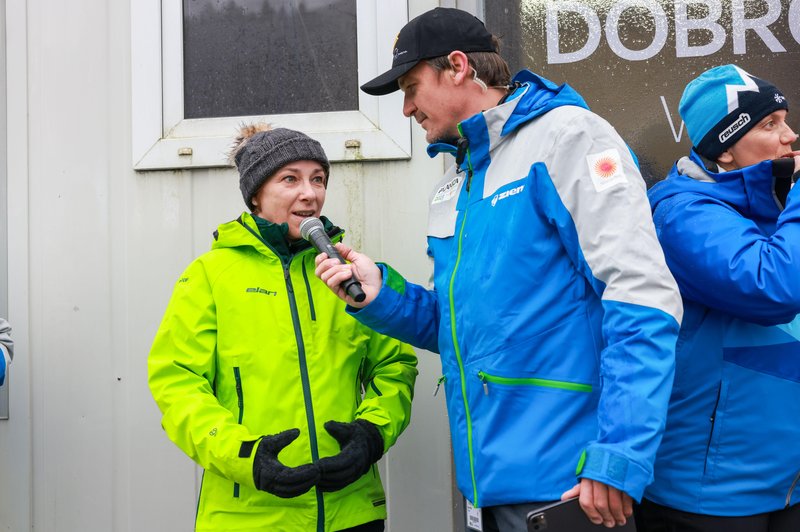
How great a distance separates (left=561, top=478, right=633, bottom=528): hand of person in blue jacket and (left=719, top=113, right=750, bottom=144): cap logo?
0.93m

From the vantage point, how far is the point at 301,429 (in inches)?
91.2

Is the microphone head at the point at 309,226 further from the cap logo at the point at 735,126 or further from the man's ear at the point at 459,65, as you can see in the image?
the cap logo at the point at 735,126

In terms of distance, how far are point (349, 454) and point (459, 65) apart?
106 cm

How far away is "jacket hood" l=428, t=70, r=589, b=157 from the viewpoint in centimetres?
199

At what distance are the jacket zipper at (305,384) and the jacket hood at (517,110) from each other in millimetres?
734

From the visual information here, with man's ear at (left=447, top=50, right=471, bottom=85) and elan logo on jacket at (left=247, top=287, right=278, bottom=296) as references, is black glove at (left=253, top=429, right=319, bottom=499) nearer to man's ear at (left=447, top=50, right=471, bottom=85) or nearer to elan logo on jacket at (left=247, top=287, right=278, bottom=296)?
elan logo on jacket at (left=247, top=287, right=278, bottom=296)

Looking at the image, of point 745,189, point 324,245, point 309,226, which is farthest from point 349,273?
point 745,189

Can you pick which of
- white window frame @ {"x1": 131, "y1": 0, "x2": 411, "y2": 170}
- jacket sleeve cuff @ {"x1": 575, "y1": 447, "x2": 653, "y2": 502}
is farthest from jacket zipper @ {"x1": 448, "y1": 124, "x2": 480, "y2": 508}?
white window frame @ {"x1": 131, "y1": 0, "x2": 411, "y2": 170}

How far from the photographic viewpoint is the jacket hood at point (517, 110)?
Answer: 1.99 metres

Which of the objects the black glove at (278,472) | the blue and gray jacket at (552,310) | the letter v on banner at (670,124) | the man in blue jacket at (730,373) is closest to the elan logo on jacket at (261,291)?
the black glove at (278,472)

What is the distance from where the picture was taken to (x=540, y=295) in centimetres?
185

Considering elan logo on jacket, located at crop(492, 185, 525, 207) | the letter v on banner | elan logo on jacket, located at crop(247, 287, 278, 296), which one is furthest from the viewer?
the letter v on banner

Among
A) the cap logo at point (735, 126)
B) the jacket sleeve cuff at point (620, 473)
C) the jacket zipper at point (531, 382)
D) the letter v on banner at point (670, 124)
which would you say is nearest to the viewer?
the jacket sleeve cuff at point (620, 473)

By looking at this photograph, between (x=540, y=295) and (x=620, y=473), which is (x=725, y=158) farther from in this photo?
(x=620, y=473)
